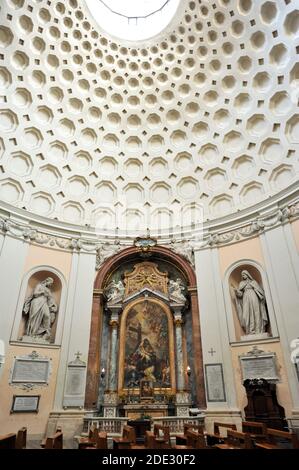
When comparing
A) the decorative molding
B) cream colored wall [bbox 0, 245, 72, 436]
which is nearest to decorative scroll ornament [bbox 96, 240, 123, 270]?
the decorative molding

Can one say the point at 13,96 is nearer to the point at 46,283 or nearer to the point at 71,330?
the point at 46,283

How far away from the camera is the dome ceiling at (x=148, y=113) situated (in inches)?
610

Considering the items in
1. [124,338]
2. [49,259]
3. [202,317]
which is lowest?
[124,338]

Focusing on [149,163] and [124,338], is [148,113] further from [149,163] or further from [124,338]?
[124,338]

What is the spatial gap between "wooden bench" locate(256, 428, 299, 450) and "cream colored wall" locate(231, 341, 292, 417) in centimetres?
192

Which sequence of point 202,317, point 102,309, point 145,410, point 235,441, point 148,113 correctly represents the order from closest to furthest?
point 235,441 → point 145,410 → point 202,317 → point 102,309 → point 148,113

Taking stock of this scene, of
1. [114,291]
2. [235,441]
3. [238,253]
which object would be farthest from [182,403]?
[238,253]

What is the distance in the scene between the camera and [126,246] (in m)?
17.2

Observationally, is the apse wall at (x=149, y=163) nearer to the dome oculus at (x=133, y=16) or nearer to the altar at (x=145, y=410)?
the dome oculus at (x=133, y=16)

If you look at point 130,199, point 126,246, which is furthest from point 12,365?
point 130,199

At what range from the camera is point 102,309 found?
51.8 ft

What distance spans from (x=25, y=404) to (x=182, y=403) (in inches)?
257

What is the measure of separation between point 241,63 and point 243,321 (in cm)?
1404

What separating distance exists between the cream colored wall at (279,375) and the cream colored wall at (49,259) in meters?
8.99
